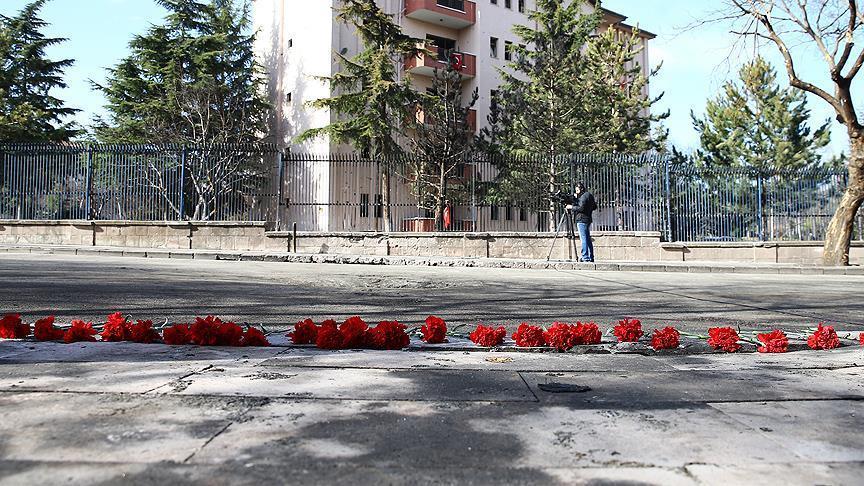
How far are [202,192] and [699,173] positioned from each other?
1573cm

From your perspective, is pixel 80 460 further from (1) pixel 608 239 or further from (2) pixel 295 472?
(1) pixel 608 239

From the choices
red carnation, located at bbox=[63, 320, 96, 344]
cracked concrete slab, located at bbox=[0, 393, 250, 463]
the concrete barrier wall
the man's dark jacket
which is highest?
the man's dark jacket

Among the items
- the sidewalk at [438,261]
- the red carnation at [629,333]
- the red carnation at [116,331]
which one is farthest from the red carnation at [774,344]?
the sidewalk at [438,261]

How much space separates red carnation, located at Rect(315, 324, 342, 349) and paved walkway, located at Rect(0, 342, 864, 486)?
0.41m

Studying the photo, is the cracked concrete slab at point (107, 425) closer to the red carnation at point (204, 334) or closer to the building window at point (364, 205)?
the red carnation at point (204, 334)

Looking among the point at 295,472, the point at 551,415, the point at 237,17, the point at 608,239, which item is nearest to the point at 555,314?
the point at 551,415

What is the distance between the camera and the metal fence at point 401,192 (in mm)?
18438

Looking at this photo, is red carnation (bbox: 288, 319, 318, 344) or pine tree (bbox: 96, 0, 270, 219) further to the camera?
pine tree (bbox: 96, 0, 270, 219)

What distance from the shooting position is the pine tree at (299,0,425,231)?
75.5 feet

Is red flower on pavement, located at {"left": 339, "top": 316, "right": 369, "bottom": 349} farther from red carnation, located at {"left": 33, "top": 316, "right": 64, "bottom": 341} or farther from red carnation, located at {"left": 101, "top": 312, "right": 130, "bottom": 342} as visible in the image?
red carnation, located at {"left": 33, "top": 316, "right": 64, "bottom": 341}

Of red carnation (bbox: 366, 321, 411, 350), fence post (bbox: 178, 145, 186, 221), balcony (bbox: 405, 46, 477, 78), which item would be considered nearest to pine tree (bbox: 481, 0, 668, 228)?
balcony (bbox: 405, 46, 477, 78)

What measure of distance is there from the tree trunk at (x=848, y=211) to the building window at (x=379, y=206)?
13.1 meters

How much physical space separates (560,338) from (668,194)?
50.3 feet

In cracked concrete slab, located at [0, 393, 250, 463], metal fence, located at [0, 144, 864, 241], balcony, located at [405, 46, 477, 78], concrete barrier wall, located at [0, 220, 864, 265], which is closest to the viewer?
cracked concrete slab, located at [0, 393, 250, 463]
